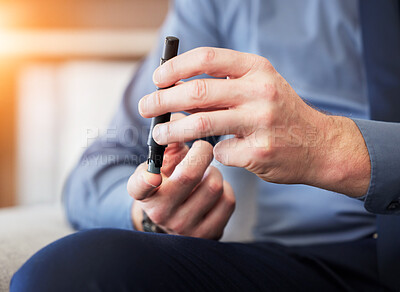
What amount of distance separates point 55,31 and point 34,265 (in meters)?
1.37

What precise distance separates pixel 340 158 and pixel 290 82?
12.1 inches

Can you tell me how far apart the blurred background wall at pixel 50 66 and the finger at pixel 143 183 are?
1.04 meters

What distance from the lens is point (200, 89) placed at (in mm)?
347

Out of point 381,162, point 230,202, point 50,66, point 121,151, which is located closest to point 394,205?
point 381,162

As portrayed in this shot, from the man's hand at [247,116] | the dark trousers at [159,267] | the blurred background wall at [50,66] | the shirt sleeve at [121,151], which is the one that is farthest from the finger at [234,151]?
the blurred background wall at [50,66]

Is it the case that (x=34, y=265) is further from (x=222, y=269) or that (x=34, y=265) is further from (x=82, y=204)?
(x=82, y=204)

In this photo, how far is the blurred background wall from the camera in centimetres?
149

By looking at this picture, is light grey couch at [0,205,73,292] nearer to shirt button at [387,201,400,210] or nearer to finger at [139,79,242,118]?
finger at [139,79,242,118]

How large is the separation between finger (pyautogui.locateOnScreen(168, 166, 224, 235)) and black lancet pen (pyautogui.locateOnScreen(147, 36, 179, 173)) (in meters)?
0.07

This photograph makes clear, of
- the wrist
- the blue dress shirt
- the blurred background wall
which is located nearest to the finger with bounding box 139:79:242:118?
the wrist

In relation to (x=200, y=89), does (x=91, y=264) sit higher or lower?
lower

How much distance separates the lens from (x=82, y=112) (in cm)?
135

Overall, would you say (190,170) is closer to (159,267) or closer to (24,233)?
(159,267)

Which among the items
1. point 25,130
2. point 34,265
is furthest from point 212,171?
point 25,130
